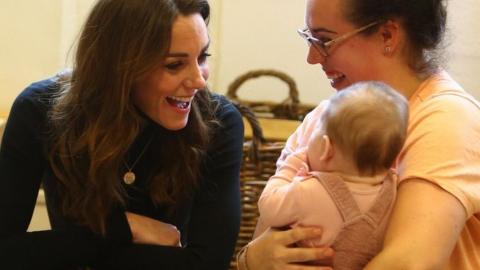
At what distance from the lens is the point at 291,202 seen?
3.86ft

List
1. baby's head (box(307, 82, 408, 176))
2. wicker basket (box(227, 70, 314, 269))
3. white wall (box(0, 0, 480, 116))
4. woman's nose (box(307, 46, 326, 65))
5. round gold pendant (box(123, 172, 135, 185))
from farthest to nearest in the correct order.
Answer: white wall (box(0, 0, 480, 116)) < wicker basket (box(227, 70, 314, 269)) < round gold pendant (box(123, 172, 135, 185)) < woman's nose (box(307, 46, 326, 65)) < baby's head (box(307, 82, 408, 176))

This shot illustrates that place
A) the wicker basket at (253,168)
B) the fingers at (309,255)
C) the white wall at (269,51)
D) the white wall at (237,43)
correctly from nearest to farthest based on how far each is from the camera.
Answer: the fingers at (309,255) < the wicker basket at (253,168) < the white wall at (237,43) < the white wall at (269,51)

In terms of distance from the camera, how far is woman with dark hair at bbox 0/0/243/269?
1.42m

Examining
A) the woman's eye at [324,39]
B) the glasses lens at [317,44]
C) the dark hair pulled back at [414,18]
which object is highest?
the dark hair pulled back at [414,18]

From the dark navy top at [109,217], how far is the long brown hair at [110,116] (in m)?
0.03

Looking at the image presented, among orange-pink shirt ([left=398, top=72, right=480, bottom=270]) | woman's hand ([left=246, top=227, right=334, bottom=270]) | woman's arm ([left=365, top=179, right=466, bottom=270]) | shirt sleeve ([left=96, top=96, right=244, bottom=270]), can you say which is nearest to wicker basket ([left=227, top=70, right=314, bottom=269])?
shirt sleeve ([left=96, top=96, right=244, bottom=270])

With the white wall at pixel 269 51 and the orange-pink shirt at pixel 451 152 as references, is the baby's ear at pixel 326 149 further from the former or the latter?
the white wall at pixel 269 51

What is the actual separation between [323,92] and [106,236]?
1612 millimetres

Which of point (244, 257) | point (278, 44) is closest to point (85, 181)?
point (244, 257)

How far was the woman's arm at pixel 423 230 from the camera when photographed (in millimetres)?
1105

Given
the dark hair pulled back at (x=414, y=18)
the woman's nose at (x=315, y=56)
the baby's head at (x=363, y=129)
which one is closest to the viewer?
the baby's head at (x=363, y=129)

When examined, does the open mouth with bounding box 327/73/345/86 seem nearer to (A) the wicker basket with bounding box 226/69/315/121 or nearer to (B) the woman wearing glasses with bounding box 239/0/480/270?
(B) the woman wearing glasses with bounding box 239/0/480/270

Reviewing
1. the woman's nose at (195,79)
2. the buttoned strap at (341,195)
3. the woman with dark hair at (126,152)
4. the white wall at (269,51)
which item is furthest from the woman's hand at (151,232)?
the white wall at (269,51)

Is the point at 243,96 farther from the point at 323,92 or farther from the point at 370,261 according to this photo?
the point at 370,261
